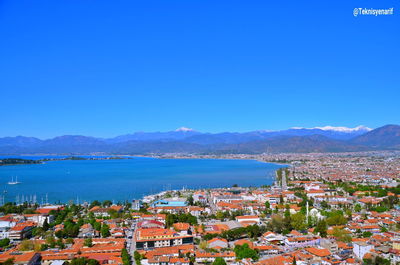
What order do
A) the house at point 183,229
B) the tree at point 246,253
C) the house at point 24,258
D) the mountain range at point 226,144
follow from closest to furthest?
the house at point 24,258
the tree at point 246,253
the house at point 183,229
the mountain range at point 226,144

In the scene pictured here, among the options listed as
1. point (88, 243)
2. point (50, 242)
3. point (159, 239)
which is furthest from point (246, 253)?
point (50, 242)

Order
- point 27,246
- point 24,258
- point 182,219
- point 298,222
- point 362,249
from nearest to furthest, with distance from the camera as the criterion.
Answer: point 24,258 → point 362,249 → point 27,246 → point 298,222 → point 182,219

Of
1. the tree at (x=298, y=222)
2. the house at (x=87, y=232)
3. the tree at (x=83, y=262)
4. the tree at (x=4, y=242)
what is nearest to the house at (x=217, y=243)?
the tree at (x=298, y=222)

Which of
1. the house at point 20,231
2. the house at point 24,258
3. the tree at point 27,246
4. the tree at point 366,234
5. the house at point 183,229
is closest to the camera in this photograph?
the house at point 24,258

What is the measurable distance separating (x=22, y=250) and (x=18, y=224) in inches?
102

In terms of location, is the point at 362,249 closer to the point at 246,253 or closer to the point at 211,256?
the point at 246,253

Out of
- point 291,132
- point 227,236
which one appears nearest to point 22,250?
point 227,236

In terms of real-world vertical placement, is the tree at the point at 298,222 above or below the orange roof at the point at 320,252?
above

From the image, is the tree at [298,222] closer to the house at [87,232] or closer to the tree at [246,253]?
the tree at [246,253]

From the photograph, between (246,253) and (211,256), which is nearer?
(246,253)

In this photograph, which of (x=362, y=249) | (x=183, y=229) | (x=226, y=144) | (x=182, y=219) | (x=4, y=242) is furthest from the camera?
(x=226, y=144)

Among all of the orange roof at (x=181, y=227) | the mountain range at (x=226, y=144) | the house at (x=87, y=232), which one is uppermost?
the mountain range at (x=226, y=144)

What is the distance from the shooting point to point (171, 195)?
643 inches

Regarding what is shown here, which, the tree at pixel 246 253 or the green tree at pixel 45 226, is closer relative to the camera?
the tree at pixel 246 253
